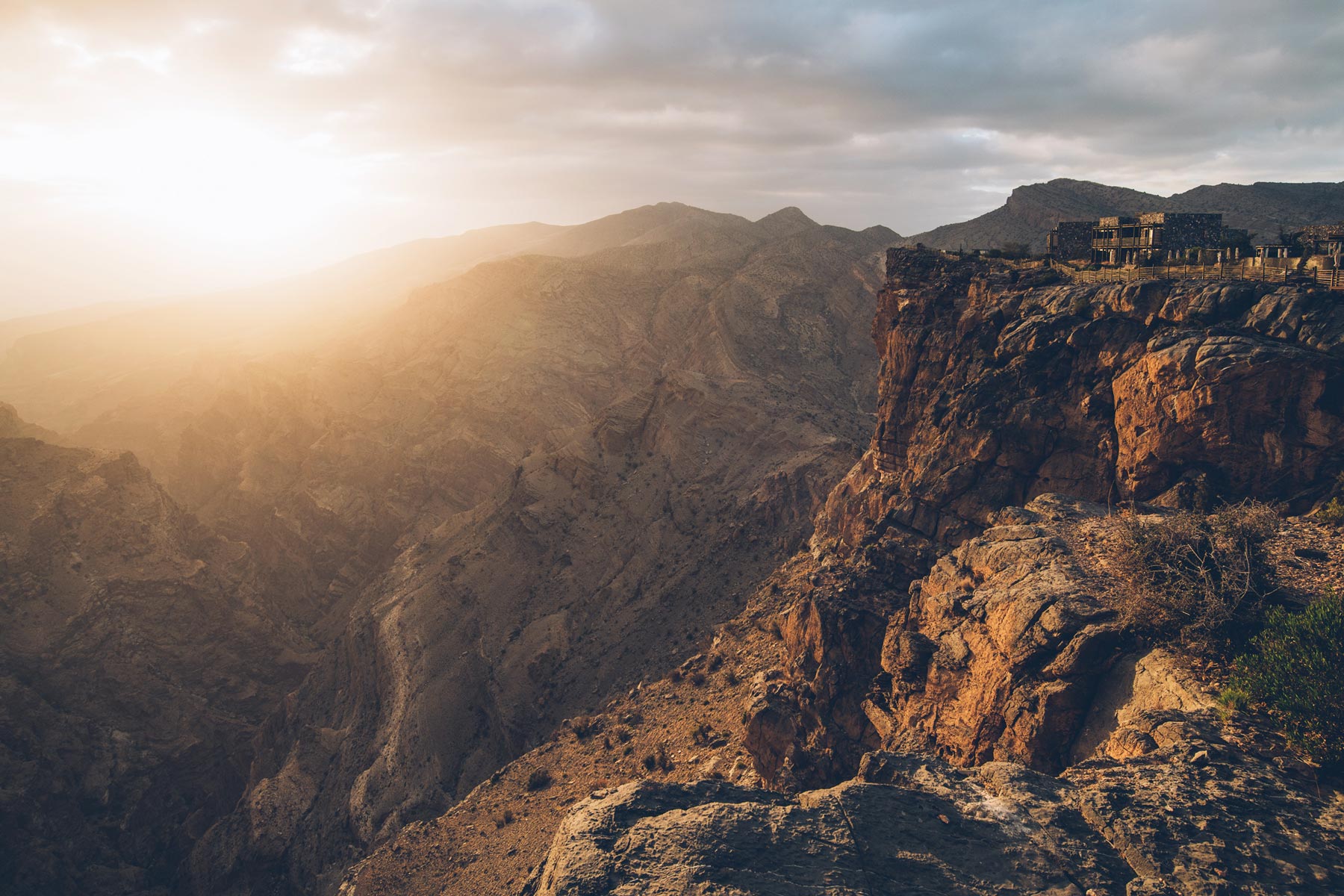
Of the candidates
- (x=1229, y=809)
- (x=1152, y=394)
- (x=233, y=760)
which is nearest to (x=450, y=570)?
(x=233, y=760)

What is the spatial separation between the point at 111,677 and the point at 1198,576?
63761 mm

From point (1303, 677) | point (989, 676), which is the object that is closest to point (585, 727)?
point (989, 676)

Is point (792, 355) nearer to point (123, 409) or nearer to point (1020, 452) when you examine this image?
point (1020, 452)

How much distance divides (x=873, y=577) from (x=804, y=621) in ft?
11.4

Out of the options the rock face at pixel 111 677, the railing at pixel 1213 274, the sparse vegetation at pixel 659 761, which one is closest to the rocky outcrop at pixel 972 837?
the sparse vegetation at pixel 659 761

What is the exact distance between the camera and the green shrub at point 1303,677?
1466cm

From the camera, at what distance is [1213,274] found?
91.9 ft

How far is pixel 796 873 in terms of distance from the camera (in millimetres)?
11758

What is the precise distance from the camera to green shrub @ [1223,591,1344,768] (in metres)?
14.7

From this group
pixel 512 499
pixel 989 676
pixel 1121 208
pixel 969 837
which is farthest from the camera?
pixel 1121 208

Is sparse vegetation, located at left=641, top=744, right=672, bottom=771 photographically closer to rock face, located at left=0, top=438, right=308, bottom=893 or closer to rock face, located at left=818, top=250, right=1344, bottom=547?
rock face, located at left=818, top=250, right=1344, bottom=547

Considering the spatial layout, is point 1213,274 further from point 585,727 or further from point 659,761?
point 585,727

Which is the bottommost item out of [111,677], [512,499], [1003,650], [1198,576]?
[111,677]

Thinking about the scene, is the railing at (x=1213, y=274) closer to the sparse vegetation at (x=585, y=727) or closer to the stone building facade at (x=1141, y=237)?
the stone building facade at (x=1141, y=237)
